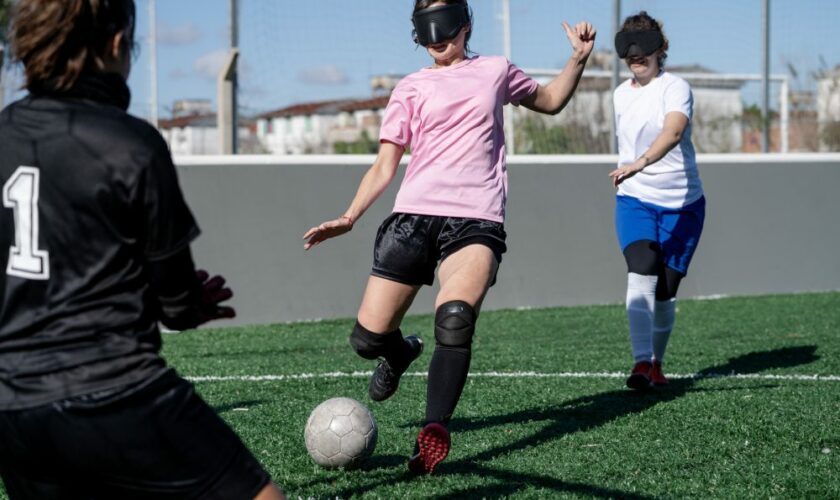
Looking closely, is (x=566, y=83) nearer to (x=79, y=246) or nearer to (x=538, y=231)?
(x=79, y=246)

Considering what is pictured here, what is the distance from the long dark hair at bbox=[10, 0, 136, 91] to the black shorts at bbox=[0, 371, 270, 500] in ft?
2.23

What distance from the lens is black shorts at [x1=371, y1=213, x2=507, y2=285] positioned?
474 cm

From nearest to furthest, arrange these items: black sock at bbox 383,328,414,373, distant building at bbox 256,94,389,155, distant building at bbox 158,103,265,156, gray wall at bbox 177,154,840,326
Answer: black sock at bbox 383,328,414,373 < distant building at bbox 158,103,265,156 < gray wall at bbox 177,154,840,326 < distant building at bbox 256,94,389,155

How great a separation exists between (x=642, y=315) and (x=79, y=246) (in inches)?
185

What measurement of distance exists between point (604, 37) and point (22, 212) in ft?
36.2

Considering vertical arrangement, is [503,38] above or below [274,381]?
above

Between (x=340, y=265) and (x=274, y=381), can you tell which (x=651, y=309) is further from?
(x=340, y=265)

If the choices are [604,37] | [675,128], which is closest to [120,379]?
[675,128]

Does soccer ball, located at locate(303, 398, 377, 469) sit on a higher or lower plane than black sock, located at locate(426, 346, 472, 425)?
lower

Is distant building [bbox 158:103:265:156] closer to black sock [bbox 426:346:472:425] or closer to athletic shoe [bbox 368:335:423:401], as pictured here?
athletic shoe [bbox 368:335:423:401]

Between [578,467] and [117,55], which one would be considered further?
[578,467]

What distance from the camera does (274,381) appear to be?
7.08 meters

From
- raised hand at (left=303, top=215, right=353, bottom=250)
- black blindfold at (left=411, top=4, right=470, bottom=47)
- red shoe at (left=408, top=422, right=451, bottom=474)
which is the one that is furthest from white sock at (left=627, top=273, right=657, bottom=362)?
raised hand at (left=303, top=215, right=353, bottom=250)

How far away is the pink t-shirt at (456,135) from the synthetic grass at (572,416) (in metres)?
1.09
